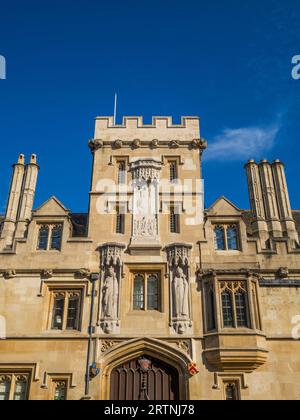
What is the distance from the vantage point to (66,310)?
16.1 metres

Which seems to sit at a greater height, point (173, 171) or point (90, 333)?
point (173, 171)

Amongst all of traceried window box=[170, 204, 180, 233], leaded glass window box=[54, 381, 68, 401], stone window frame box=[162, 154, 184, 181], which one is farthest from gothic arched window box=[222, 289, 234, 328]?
leaded glass window box=[54, 381, 68, 401]

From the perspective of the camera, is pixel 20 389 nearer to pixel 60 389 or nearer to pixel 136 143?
pixel 60 389

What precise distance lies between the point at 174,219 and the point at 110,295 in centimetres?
449

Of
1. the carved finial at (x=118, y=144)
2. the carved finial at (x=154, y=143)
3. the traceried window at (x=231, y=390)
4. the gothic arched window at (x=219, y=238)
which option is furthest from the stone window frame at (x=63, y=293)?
the carved finial at (x=154, y=143)

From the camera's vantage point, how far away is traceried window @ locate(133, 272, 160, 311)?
16109 millimetres

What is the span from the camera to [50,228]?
17688 millimetres

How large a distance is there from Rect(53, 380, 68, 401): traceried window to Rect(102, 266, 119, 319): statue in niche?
9.04ft

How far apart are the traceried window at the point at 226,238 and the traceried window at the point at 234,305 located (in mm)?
1818

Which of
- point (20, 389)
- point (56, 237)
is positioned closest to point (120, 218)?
point (56, 237)

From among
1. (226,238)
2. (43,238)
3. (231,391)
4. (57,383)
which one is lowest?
(231,391)
